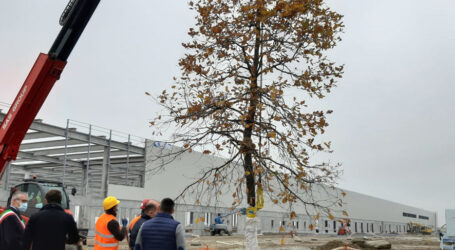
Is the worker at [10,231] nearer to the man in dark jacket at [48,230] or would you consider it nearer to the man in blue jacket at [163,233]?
the man in dark jacket at [48,230]

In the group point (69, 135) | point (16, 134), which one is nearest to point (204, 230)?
point (69, 135)

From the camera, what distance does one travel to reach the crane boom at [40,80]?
1104cm

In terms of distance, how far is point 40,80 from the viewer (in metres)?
11.2

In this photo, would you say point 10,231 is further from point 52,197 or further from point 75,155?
point 75,155

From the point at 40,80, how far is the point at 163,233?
7202 mm

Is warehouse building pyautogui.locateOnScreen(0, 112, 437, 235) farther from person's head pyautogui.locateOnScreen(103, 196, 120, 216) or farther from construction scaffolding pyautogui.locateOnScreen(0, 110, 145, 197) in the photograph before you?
person's head pyautogui.locateOnScreen(103, 196, 120, 216)

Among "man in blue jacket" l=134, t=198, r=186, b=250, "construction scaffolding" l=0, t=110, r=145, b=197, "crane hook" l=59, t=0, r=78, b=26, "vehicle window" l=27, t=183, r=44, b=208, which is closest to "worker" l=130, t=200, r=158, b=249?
"man in blue jacket" l=134, t=198, r=186, b=250

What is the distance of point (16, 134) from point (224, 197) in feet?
109

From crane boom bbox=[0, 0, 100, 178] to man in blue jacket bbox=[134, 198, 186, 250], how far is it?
21.9 feet

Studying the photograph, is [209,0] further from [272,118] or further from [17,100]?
[17,100]

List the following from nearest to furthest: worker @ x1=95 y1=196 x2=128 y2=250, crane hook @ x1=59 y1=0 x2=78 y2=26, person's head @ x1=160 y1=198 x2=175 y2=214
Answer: person's head @ x1=160 y1=198 x2=175 y2=214
worker @ x1=95 y1=196 x2=128 y2=250
crane hook @ x1=59 y1=0 x2=78 y2=26

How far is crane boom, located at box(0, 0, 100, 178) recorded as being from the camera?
1104 centimetres

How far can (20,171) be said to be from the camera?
139 feet

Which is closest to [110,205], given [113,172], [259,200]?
[259,200]
